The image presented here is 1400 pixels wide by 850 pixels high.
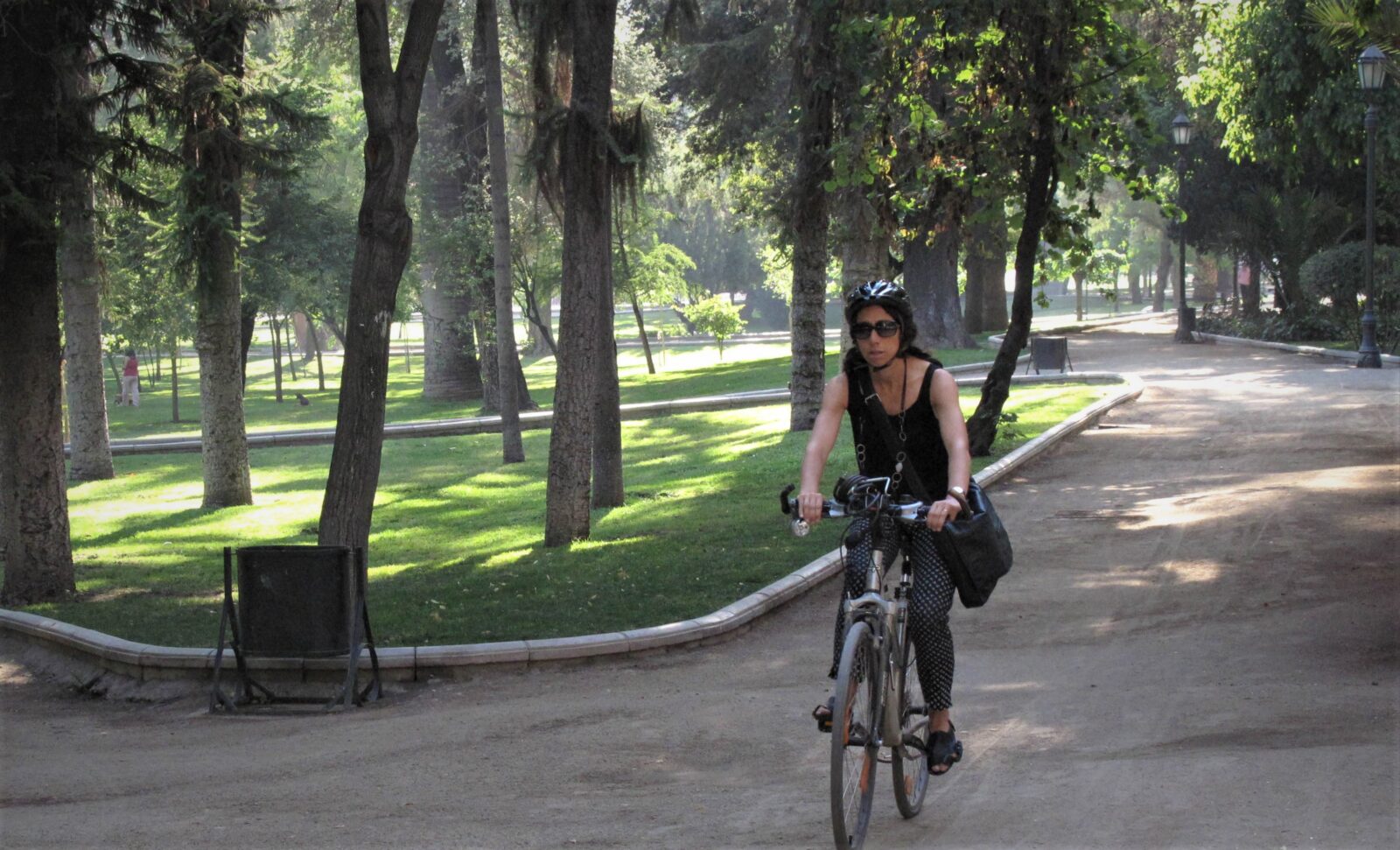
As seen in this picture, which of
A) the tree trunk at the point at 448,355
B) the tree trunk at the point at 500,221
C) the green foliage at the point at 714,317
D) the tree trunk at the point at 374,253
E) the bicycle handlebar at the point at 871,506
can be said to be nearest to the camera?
the bicycle handlebar at the point at 871,506

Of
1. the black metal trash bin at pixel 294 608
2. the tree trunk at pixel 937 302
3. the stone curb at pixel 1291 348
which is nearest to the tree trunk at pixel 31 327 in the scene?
the black metal trash bin at pixel 294 608

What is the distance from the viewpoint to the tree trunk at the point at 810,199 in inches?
811

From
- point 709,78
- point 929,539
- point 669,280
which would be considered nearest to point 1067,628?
point 929,539

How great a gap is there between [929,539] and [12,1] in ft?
31.4

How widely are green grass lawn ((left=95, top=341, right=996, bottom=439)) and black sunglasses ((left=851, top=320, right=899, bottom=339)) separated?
2781cm

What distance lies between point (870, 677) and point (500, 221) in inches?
787

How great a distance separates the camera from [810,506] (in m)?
5.47

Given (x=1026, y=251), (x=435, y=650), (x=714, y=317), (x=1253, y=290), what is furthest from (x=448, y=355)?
(x=435, y=650)

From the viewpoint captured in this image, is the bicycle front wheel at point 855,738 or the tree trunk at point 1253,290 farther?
the tree trunk at point 1253,290

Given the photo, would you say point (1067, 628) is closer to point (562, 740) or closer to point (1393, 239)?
point (562, 740)

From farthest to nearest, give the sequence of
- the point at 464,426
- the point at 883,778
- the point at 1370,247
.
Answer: the point at 464,426, the point at 1370,247, the point at 883,778

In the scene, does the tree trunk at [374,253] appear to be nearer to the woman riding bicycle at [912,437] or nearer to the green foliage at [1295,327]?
the woman riding bicycle at [912,437]

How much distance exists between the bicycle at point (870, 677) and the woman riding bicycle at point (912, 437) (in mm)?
74

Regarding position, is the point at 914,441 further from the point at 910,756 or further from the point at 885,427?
the point at 910,756
